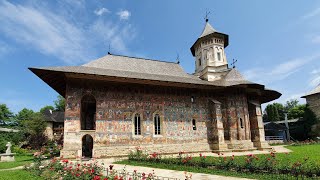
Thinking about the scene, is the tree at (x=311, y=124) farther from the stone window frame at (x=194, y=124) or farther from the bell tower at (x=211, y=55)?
the stone window frame at (x=194, y=124)

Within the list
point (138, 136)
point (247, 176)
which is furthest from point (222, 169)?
point (138, 136)

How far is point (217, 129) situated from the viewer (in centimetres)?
1784

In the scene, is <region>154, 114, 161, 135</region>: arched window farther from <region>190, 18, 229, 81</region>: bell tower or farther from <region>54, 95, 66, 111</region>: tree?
<region>54, 95, 66, 111</region>: tree

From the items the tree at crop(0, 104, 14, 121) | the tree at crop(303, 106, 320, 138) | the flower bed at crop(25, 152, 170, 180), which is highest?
the tree at crop(0, 104, 14, 121)

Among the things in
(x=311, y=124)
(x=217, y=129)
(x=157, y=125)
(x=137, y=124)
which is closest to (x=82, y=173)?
(x=137, y=124)

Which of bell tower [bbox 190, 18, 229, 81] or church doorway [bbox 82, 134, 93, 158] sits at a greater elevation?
bell tower [bbox 190, 18, 229, 81]

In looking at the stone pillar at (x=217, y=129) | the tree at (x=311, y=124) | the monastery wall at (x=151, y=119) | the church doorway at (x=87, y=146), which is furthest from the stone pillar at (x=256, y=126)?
the tree at (x=311, y=124)

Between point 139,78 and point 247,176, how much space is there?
32.2 ft

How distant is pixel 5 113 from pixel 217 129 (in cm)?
4575

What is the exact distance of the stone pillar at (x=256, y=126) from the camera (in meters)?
19.0

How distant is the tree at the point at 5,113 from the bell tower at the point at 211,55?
41.2 m

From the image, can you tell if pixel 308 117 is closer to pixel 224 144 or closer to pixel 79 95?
pixel 224 144

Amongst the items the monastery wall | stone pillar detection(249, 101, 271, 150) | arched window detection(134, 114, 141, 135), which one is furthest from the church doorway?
stone pillar detection(249, 101, 271, 150)

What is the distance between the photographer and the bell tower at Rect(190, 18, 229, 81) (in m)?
22.8
